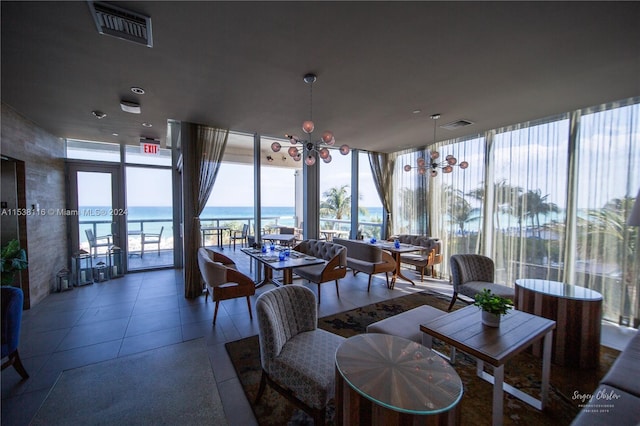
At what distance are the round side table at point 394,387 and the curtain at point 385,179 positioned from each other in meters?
5.39

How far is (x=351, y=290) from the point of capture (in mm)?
4727

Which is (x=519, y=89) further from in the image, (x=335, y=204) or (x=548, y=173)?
(x=335, y=204)

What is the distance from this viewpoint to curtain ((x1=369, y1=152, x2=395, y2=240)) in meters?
6.77

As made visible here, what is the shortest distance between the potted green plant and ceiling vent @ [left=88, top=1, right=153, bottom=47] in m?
2.94

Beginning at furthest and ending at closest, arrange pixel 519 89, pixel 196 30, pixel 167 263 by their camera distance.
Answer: pixel 167 263
pixel 519 89
pixel 196 30

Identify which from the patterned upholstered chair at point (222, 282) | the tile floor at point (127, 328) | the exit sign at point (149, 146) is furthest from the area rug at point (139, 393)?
the exit sign at point (149, 146)

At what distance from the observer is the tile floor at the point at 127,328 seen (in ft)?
6.98

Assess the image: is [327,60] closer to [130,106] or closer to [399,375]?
[399,375]

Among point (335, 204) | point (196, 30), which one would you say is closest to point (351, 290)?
point (196, 30)

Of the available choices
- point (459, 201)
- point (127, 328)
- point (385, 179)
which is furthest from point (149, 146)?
point (459, 201)

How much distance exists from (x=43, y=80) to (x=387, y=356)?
4347 mm

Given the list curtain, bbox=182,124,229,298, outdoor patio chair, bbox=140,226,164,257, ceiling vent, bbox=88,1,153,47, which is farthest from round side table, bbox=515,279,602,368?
outdoor patio chair, bbox=140,226,164,257

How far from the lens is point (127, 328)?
3180 mm

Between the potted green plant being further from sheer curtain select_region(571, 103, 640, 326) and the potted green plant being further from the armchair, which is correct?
sheer curtain select_region(571, 103, 640, 326)
